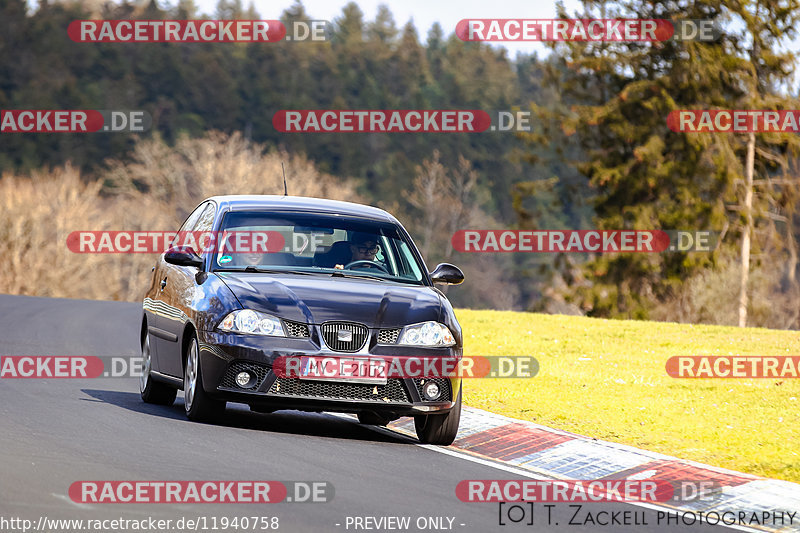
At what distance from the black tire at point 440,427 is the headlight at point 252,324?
4.83ft

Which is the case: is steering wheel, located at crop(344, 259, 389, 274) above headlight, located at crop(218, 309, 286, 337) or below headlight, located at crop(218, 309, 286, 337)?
above

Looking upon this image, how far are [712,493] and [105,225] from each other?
71.9 meters

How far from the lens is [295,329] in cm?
991

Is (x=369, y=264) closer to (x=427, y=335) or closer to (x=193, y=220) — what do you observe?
(x=427, y=335)

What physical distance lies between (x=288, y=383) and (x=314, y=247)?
67.6 inches

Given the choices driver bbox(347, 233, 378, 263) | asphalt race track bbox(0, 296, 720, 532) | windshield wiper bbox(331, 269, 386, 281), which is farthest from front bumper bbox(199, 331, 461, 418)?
driver bbox(347, 233, 378, 263)

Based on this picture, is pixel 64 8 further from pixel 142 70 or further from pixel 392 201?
pixel 392 201

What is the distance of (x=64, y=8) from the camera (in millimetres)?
114562

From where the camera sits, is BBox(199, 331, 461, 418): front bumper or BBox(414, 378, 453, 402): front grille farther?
BBox(414, 378, 453, 402): front grille

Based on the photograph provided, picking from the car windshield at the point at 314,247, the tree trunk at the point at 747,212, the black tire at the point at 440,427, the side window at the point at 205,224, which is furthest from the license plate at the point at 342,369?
the tree trunk at the point at 747,212

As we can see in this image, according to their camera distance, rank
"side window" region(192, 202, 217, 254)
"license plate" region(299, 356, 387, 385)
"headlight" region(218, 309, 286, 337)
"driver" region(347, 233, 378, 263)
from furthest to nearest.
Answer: "side window" region(192, 202, 217, 254)
"driver" region(347, 233, 378, 263)
"headlight" region(218, 309, 286, 337)
"license plate" region(299, 356, 387, 385)

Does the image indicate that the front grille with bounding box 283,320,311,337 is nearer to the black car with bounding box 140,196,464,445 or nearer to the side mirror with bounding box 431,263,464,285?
the black car with bounding box 140,196,464,445

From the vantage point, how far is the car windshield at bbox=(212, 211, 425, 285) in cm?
1102

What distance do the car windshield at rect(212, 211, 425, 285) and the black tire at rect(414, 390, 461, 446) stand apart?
128 centimetres
